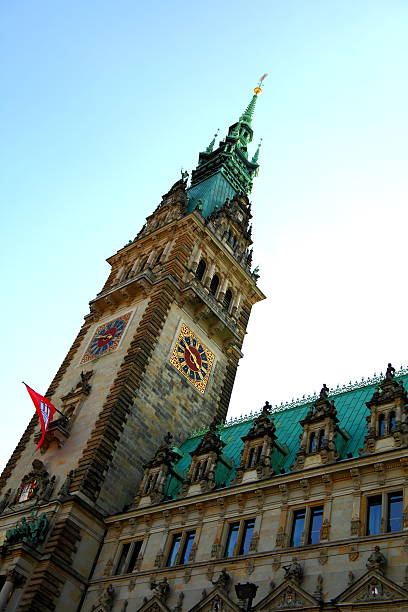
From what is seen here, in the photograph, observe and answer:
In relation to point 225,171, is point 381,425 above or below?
below

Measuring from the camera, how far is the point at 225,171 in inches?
2302

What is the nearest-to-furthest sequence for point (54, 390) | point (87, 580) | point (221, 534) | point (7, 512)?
1. point (221, 534)
2. point (87, 580)
3. point (7, 512)
4. point (54, 390)

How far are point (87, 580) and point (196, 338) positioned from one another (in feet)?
55.1

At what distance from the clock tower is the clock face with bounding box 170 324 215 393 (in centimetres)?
7

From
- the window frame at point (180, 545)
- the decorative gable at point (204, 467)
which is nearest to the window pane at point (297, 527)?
the window frame at point (180, 545)

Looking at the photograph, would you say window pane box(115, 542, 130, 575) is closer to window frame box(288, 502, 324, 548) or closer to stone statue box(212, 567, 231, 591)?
stone statue box(212, 567, 231, 591)

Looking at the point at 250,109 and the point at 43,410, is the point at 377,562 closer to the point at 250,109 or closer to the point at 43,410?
the point at 43,410

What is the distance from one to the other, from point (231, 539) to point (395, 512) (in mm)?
7065

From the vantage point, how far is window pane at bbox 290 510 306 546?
76.5ft

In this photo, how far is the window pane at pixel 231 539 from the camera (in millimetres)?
25117

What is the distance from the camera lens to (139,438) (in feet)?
114

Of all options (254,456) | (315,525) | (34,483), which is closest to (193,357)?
(34,483)

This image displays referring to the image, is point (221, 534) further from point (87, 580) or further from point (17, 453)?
point (17, 453)

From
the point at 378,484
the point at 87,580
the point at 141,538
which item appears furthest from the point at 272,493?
the point at 87,580
